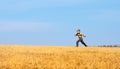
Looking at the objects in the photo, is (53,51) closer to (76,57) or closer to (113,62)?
(76,57)

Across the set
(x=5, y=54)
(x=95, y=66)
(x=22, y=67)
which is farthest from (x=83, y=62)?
(x=5, y=54)

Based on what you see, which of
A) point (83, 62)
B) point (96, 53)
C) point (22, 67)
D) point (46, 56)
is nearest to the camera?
point (22, 67)

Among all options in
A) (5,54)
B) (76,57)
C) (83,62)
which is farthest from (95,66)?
(5,54)

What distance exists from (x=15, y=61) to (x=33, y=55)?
2220 mm

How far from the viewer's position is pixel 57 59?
21.7 m

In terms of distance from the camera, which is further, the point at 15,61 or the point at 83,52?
the point at 83,52

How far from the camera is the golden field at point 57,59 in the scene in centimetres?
2022

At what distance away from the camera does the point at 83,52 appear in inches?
980

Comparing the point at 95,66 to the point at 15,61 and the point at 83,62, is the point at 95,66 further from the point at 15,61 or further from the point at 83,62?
the point at 15,61

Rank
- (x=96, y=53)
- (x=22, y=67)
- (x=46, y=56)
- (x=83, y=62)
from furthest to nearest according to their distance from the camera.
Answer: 1. (x=96, y=53)
2. (x=46, y=56)
3. (x=83, y=62)
4. (x=22, y=67)

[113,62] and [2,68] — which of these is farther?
[113,62]

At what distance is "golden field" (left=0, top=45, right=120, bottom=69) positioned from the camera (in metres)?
20.2

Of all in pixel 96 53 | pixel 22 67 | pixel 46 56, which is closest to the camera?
pixel 22 67

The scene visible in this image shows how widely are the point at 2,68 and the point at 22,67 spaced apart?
2.88 feet
